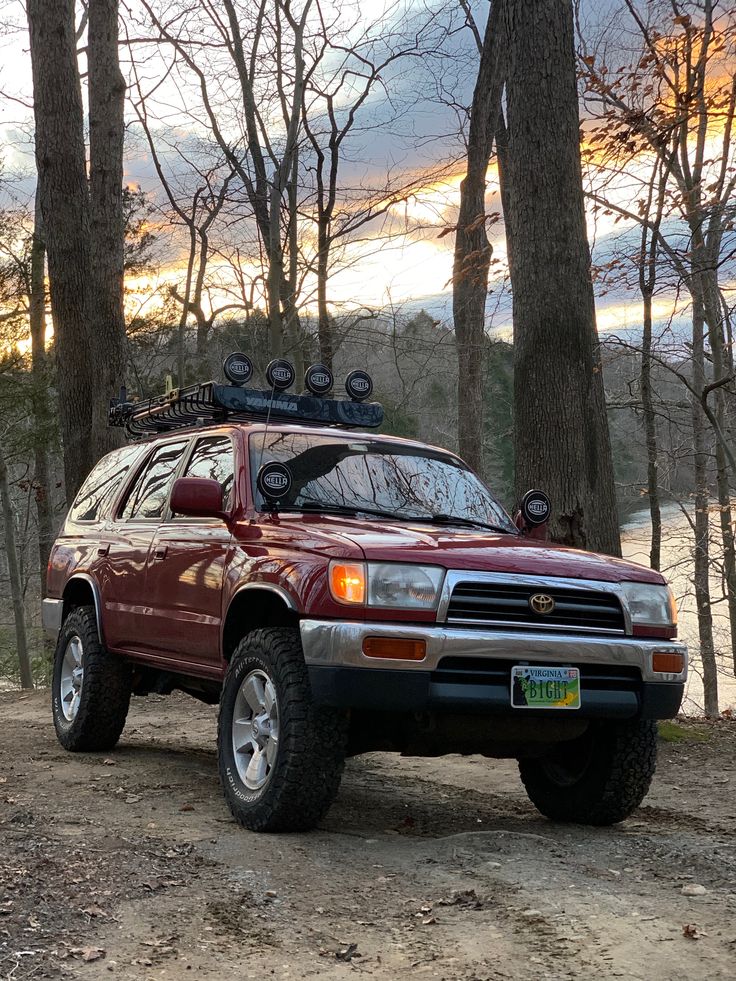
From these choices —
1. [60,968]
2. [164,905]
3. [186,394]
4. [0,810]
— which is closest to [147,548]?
[186,394]

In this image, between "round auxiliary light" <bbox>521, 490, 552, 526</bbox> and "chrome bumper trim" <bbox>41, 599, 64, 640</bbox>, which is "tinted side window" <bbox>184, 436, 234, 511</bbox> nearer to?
"round auxiliary light" <bbox>521, 490, 552, 526</bbox>

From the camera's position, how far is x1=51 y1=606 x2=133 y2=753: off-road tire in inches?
303

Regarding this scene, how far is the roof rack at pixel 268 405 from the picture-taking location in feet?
23.1

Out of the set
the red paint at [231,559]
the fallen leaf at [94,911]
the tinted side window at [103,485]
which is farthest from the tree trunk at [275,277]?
the fallen leaf at [94,911]

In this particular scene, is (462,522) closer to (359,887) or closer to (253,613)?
(253,613)

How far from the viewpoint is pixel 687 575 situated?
82.8 ft

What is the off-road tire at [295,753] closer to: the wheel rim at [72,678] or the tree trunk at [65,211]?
the wheel rim at [72,678]

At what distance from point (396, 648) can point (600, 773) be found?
63.0 inches

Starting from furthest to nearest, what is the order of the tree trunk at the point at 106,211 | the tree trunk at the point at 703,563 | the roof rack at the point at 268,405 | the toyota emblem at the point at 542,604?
the tree trunk at the point at 703,563 → the tree trunk at the point at 106,211 → the roof rack at the point at 268,405 → the toyota emblem at the point at 542,604

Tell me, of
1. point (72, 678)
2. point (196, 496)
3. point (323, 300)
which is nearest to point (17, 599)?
point (323, 300)

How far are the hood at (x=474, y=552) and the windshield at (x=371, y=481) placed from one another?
0.42m

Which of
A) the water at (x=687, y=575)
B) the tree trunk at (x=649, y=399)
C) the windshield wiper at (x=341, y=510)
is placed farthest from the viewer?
the water at (x=687, y=575)

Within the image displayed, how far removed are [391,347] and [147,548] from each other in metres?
12.3

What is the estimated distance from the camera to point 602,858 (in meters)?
5.01
